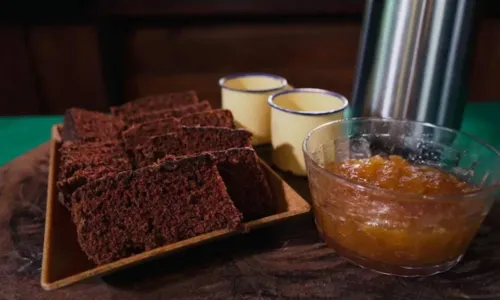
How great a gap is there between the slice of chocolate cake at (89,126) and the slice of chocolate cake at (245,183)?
25 cm

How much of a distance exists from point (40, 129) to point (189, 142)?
0.70m

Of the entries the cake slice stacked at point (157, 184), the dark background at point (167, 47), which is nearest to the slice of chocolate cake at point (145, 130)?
the cake slice stacked at point (157, 184)

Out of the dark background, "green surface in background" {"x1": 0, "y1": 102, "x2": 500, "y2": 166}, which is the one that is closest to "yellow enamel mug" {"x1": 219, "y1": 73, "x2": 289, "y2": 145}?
"green surface in background" {"x1": 0, "y1": 102, "x2": 500, "y2": 166}

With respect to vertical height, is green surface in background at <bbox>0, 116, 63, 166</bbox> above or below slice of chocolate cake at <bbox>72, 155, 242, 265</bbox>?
below

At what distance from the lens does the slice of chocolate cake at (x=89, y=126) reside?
37.2 inches

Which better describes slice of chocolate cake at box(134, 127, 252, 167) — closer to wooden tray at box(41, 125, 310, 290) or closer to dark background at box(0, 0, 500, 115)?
wooden tray at box(41, 125, 310, 290)

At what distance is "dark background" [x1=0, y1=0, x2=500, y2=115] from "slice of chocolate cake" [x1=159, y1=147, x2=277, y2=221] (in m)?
1.50

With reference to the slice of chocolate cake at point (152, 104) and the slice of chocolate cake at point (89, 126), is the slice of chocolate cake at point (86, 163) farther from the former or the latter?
the slice of chocolate cake at point (152, 104)

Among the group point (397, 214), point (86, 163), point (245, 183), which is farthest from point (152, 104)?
point (397, 214)

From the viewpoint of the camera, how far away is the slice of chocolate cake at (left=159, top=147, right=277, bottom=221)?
771 millimetres

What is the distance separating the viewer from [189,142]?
86cm

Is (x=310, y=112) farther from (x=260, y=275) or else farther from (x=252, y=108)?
(x=260, y=275)

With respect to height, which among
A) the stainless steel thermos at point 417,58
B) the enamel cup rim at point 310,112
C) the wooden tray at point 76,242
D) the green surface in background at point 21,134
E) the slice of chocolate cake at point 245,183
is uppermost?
the stainless steel thermos at point 417,58

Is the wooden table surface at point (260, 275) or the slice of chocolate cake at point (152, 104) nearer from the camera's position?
the wooden table surface at point (260, 275)
